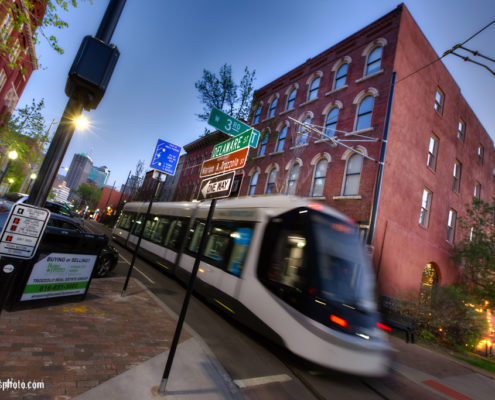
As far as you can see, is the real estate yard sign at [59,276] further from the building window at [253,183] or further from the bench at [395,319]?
the building window at [253,183]

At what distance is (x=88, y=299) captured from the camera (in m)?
5.68

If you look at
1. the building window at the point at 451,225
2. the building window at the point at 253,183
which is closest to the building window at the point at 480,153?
the building window at the point at 451,225

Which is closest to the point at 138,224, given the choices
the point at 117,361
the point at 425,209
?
the point at 117,361

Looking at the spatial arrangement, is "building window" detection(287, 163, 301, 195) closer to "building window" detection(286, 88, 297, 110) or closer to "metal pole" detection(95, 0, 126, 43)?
"building window" detection(286, 88, 297, 110)

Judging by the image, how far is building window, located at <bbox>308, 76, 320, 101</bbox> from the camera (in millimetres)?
17938

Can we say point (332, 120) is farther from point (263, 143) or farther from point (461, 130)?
point (461, 130)

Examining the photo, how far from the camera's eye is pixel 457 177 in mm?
18328

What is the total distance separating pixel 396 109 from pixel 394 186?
13.5 ft

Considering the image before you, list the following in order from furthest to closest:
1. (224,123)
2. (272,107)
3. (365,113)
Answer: (272,107)
(365,113)
(224,123)

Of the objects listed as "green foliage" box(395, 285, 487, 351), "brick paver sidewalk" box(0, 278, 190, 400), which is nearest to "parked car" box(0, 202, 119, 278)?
"brick paver sidewalk" box(0, 278, 190, 400)

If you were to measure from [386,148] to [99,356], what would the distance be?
44.2ft

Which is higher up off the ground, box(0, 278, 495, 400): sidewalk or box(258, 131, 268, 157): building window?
box(258, 131, 268, 157): building window

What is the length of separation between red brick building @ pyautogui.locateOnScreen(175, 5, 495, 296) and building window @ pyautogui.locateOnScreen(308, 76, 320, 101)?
0.31ft

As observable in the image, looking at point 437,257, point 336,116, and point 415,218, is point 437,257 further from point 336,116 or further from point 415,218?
point 336,116
